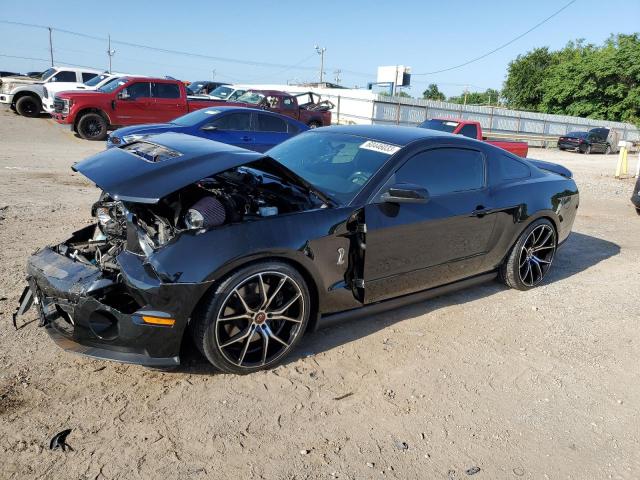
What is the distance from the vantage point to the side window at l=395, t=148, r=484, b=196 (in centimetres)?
394

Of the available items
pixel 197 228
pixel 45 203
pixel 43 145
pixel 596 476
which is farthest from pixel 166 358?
pixel 43 145

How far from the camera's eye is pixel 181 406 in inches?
113

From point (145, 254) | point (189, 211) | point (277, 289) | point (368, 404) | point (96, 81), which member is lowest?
point (368, 404)

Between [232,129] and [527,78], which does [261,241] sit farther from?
[527,78]

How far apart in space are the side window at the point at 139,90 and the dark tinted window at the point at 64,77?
22.4 ft

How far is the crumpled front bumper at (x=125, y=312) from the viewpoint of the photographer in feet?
9.25

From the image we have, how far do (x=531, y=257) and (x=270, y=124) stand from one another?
→ 25.5 ft

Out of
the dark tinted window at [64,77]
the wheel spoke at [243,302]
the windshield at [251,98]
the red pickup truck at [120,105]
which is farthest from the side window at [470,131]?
the dark tinted window at [64,77]

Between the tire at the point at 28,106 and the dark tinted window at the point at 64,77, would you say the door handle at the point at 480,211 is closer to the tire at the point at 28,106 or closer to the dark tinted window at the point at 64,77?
the dark tinted window at the point at 64,77

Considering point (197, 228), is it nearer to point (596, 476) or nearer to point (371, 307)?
point (371, 307)

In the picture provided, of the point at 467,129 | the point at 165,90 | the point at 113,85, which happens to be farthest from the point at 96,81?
the point at 467,129

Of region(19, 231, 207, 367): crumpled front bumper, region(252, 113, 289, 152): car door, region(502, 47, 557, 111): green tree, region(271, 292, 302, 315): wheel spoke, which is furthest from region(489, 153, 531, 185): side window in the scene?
region(502, 47, 557, 111): green tree

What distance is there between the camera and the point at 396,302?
3.92 m

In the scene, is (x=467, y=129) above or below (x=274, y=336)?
above
